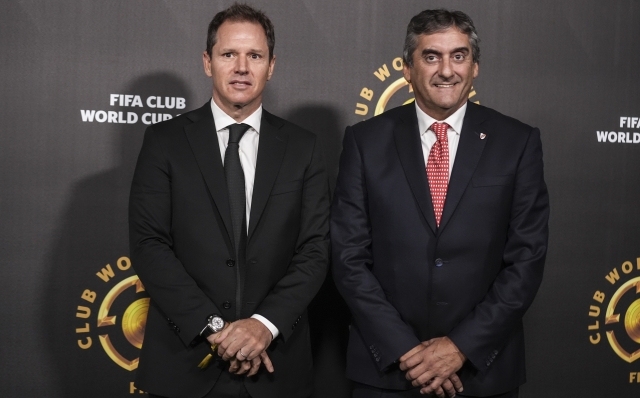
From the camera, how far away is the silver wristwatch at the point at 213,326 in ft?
6.85

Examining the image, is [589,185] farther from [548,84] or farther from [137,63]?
[137,63]

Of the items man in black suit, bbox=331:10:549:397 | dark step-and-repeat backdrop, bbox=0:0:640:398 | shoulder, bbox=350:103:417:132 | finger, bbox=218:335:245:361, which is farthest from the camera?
dark step-and-repeat backdrop, bbox=0:0:640:398

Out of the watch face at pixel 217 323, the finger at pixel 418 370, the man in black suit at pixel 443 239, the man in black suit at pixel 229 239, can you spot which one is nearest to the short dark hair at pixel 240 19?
the man in black suit at pixel 229 239

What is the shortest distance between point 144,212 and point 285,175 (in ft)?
1.45

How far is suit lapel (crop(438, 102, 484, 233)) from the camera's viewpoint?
86.6 inches

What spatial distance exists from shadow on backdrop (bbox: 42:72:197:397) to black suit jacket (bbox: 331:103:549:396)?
107cm

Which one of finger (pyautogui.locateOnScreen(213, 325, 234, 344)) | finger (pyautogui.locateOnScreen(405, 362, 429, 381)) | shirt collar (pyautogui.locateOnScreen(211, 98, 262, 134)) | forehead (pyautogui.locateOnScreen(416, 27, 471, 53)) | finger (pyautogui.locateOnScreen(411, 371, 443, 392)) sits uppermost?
forehead (pyautogui.locateOnScreen(416, 27, 471, 53))

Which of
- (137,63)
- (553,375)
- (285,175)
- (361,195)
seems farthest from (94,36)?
(553,375)

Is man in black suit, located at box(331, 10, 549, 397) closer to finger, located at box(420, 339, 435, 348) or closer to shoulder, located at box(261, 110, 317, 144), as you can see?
finger, located at box(420, 339, 435, 348)

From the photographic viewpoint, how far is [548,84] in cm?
326

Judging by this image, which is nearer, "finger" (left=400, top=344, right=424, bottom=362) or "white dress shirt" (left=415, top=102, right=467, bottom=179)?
"finger" (left=400, top=344, right=424, bottom=362)

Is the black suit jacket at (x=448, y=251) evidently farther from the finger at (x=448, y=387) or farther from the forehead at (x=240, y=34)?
the forehead at (x=240, y=34)

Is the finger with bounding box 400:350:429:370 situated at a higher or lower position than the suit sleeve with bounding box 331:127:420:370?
lower

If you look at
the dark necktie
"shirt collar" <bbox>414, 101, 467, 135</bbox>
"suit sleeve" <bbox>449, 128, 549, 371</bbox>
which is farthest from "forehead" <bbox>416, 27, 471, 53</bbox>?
the dark necktie
